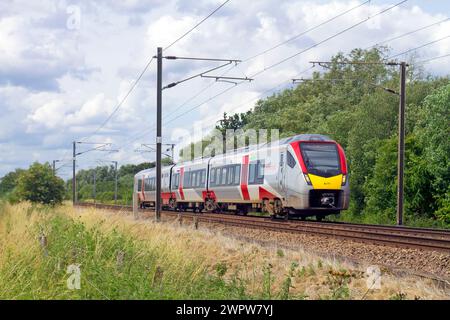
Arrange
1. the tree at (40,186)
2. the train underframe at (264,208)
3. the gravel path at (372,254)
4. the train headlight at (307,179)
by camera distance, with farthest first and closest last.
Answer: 1. the tree at (40,186)
2. the train underframe at (264,208)
3. the train headlight at (307,179)
4. the gravel path at (372,254)

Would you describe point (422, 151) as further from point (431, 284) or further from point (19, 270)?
point (19, 270)

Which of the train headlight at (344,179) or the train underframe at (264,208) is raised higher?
the train headlight at (344,179)

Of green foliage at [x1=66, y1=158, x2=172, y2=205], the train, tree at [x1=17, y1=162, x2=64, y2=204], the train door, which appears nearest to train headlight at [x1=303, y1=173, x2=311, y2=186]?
the train

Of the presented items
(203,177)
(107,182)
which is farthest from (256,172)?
(107,182)

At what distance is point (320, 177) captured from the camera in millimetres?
24500

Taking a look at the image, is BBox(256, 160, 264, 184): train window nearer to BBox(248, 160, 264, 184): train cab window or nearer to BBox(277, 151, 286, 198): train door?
BBox(248, 160, 264, 184): train cab window

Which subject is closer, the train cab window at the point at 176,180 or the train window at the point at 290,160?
the train window at the point at 290,160

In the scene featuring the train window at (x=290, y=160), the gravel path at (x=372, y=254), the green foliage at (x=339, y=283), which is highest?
the train window at (x=290, y=160)

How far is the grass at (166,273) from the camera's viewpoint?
9.76 metres

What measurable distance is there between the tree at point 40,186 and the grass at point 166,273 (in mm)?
29425

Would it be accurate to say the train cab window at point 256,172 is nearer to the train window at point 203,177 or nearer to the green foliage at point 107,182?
the train window at point 203,177

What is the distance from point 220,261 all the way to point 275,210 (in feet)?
41.6

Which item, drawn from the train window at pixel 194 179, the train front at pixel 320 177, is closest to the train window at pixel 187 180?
the train window at pixel 194 179

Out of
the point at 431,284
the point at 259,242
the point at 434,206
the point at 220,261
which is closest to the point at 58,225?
the point at 259,242
